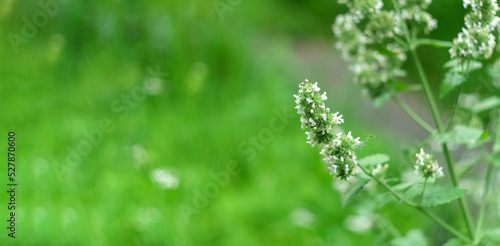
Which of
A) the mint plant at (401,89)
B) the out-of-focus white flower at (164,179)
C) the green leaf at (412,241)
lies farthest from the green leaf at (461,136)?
the out-of-focus white flower at (164,179)

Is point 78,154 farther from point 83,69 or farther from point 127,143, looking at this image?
point 83,69

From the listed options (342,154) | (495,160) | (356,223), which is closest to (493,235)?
(495,160)

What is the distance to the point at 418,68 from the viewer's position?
1636 millimetres

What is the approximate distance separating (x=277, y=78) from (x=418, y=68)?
2.22m

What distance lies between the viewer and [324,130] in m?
1.20

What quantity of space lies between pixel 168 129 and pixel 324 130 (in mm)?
2066

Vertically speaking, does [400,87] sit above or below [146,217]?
below

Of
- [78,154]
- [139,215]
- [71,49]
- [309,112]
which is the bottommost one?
[309,112]

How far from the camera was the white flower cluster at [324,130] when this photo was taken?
117 centimetres

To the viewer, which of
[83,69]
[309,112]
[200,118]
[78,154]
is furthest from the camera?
[83,69]

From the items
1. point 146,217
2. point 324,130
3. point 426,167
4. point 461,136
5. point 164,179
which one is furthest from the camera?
point 164,179

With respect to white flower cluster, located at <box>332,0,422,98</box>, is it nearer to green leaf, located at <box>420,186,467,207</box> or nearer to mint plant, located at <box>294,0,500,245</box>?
mint plant, located at <box>294,0,500,245</box>

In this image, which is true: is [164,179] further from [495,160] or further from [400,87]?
[495,160]

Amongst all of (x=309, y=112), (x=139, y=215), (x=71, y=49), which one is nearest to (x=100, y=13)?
(x=71, y=49)
